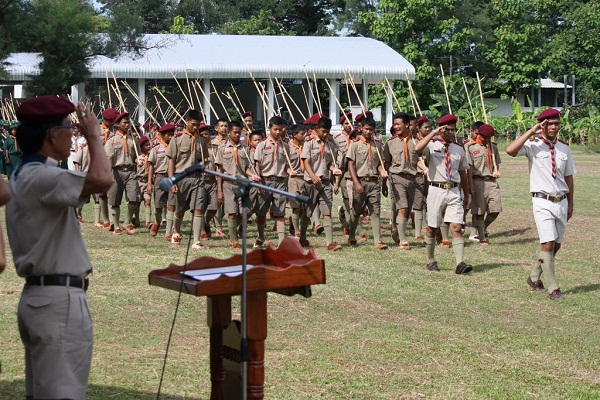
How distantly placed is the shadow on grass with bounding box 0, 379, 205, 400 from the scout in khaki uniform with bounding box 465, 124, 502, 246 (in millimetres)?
9432

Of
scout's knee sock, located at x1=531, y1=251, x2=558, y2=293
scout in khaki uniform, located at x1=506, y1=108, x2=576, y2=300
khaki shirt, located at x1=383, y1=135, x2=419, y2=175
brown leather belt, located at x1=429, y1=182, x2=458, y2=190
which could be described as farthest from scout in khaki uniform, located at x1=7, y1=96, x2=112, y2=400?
khaki shirt, located at x1=383, y1=135, x2=419, y2=175

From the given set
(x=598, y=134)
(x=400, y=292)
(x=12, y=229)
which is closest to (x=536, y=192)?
(x=400, y=292)

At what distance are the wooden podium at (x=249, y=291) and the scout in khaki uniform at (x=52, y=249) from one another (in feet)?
2.21

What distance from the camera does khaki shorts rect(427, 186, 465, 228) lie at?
12.8m

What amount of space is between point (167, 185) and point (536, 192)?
22.3ft

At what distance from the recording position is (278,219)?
14781mm

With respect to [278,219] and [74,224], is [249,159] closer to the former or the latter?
[278,219]

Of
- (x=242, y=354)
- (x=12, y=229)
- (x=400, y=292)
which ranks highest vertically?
(x=12, y=229)

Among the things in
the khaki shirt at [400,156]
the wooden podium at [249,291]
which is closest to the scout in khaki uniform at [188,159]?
the khaki shirt at [400,156]

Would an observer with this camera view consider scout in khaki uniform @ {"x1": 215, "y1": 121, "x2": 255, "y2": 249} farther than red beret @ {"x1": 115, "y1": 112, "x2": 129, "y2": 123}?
No

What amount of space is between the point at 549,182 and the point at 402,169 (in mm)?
4382

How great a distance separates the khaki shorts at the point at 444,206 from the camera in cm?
1281

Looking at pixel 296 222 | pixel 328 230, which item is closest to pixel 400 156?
pixel 328 230

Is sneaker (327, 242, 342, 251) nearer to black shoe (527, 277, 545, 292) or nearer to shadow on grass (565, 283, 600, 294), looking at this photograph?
black shoe (527, 277, 545, 292)
